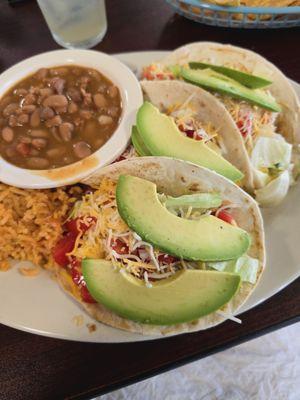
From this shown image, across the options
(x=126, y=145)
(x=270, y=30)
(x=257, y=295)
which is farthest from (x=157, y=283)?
(x=270, y=30)

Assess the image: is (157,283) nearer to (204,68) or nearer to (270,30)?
(204,68)

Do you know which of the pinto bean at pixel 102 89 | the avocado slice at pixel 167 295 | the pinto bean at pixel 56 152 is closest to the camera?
the avocado slice at pixel 167 295

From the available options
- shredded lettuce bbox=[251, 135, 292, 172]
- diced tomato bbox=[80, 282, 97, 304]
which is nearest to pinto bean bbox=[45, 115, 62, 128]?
diced tomato bbox=[80, 282, 97, 304]

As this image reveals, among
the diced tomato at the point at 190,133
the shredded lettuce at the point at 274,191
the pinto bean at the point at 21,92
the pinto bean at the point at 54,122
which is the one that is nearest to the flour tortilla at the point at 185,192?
the shredded lettuce at the point at 274,191

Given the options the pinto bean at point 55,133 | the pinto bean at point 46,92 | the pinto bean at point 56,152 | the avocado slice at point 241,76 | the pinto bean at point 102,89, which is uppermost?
the avocado slice at point 241,76

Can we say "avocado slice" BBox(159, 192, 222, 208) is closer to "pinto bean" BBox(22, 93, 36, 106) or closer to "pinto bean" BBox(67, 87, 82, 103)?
"pinto bean" BBox(67, 87, 82, 103)

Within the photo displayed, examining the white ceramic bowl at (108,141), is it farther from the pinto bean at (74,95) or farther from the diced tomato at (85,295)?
the diced tomato at (85,295)
